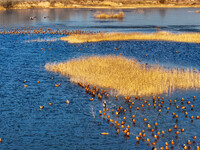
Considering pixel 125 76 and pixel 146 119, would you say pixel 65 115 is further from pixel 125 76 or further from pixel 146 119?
pixel 125 76

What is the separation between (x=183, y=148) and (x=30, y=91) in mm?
13856

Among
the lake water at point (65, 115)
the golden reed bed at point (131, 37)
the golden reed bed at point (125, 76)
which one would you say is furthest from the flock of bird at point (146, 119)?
the golden reed bed at point (131, 37)

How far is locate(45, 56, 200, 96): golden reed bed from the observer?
26.1 meters

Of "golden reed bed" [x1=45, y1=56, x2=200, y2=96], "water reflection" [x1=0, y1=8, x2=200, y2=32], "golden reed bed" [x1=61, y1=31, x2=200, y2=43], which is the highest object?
"golden reed bed" [x1=45, y1=56, x2=200, y2=96]

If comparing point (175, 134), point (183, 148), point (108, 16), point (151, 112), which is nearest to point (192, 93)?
point (151, 112)

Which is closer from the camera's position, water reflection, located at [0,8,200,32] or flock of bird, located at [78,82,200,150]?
flock of bird, located at [78,82,200,150]

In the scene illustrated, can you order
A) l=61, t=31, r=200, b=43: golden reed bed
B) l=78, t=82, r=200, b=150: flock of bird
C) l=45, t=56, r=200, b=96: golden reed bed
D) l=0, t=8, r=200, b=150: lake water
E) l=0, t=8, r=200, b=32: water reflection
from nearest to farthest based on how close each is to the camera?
l=78, t=82, r=200, b=150: flock of bird, l=0, t=8, r=200, b=150: lake water, l=45, t=56, r=200, b=96: golden reed bed, l=61, t=31, r=200, b=43: golden reed bed, l=0, t=8, r=200, b=32: water reflection

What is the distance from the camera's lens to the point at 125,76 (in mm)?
28906

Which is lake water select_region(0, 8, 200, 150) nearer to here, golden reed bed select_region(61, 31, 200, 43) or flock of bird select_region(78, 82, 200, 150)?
flock of bird select_region(78, 82, 200, 150)

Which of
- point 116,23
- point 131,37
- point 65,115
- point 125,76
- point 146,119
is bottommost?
point 116,23

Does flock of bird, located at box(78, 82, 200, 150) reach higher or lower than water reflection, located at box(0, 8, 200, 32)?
higher

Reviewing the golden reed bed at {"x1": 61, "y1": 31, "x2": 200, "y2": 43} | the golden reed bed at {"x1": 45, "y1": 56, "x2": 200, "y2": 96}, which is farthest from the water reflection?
the golden reed bed at {"x1": 45, "y1": 56, "x2": 200, "y2": 96}

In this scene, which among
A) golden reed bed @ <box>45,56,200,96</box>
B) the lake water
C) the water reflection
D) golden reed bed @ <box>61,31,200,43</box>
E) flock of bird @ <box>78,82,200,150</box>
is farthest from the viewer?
the water reflection

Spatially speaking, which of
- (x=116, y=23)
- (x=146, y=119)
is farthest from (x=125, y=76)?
(x=116, y=23)
